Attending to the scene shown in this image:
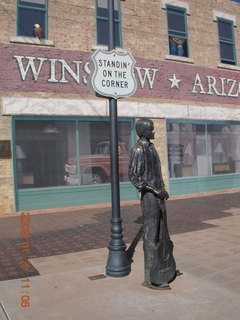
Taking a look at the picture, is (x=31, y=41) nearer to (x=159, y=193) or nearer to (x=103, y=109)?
(x=103, y=109)

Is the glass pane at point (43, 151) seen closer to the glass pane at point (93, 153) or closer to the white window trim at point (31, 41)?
the glass pane at point (93, 153)

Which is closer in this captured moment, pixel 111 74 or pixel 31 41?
pixel 111 74

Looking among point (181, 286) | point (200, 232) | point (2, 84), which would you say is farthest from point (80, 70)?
point (181, 286)

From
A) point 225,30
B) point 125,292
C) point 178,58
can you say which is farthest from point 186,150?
point 125,292

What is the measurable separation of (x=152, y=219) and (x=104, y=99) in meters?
7.71

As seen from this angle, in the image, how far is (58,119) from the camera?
10.7m

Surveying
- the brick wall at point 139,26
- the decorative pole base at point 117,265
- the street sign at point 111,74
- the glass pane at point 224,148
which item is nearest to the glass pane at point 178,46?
the brick wall at point 139,26

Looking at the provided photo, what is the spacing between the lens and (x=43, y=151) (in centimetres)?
1075

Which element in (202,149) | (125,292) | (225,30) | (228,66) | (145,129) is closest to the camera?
(125,292)

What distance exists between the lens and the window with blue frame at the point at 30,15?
34.6ft

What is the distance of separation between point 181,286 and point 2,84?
8030mm

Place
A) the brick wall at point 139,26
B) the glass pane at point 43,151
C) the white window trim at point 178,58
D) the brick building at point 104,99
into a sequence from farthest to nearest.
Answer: the white window trim at point 178,58 < the brick wall at point 139,26 < the glass pane at point 43,151 < the brick building at point 104,99

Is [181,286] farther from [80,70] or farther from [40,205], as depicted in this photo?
[80,70]

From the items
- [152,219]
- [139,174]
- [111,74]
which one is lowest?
[152,219]
